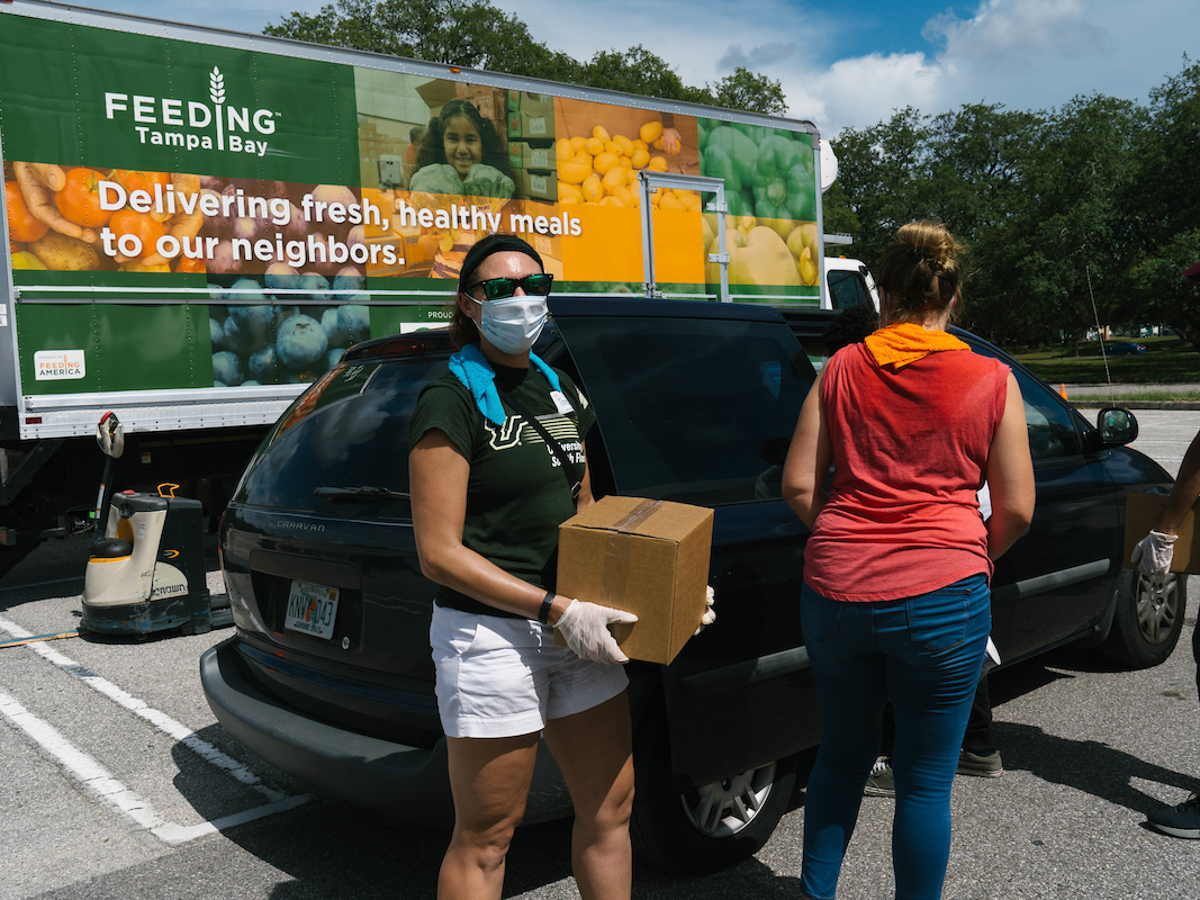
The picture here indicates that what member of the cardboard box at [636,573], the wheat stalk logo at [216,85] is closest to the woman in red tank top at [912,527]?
the cardboard box at [636,573]

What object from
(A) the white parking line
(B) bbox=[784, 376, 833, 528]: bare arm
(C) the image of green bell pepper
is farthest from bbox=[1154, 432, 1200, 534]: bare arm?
(C) the image of green bell pepper

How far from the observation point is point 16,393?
6.76 metres

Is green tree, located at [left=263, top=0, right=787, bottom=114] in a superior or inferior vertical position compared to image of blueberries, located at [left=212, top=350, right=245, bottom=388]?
superior

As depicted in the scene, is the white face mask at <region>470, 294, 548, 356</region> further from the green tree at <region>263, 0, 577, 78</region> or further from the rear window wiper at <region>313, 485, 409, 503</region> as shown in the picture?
the green tree at <region>263, 0, 577, 78</region>

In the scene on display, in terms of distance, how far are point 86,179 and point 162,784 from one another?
4.70 metres

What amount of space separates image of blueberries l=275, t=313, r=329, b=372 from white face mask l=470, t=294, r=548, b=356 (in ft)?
19.6

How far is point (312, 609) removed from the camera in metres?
3.03

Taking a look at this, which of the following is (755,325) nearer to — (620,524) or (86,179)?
(620,524)

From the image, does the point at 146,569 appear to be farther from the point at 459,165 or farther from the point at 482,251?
the point at 482,251

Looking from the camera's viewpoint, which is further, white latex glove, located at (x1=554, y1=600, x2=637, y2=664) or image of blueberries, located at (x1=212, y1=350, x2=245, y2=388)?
image of blueberries, located at (x1=212, y1=350, x2=245, y2=388)

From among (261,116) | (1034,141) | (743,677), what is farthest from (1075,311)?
(743,677)

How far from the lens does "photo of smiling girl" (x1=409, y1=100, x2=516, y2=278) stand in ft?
27.5

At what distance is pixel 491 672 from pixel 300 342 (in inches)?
247

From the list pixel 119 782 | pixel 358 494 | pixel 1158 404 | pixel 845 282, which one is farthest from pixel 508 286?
pixel 1158 404
